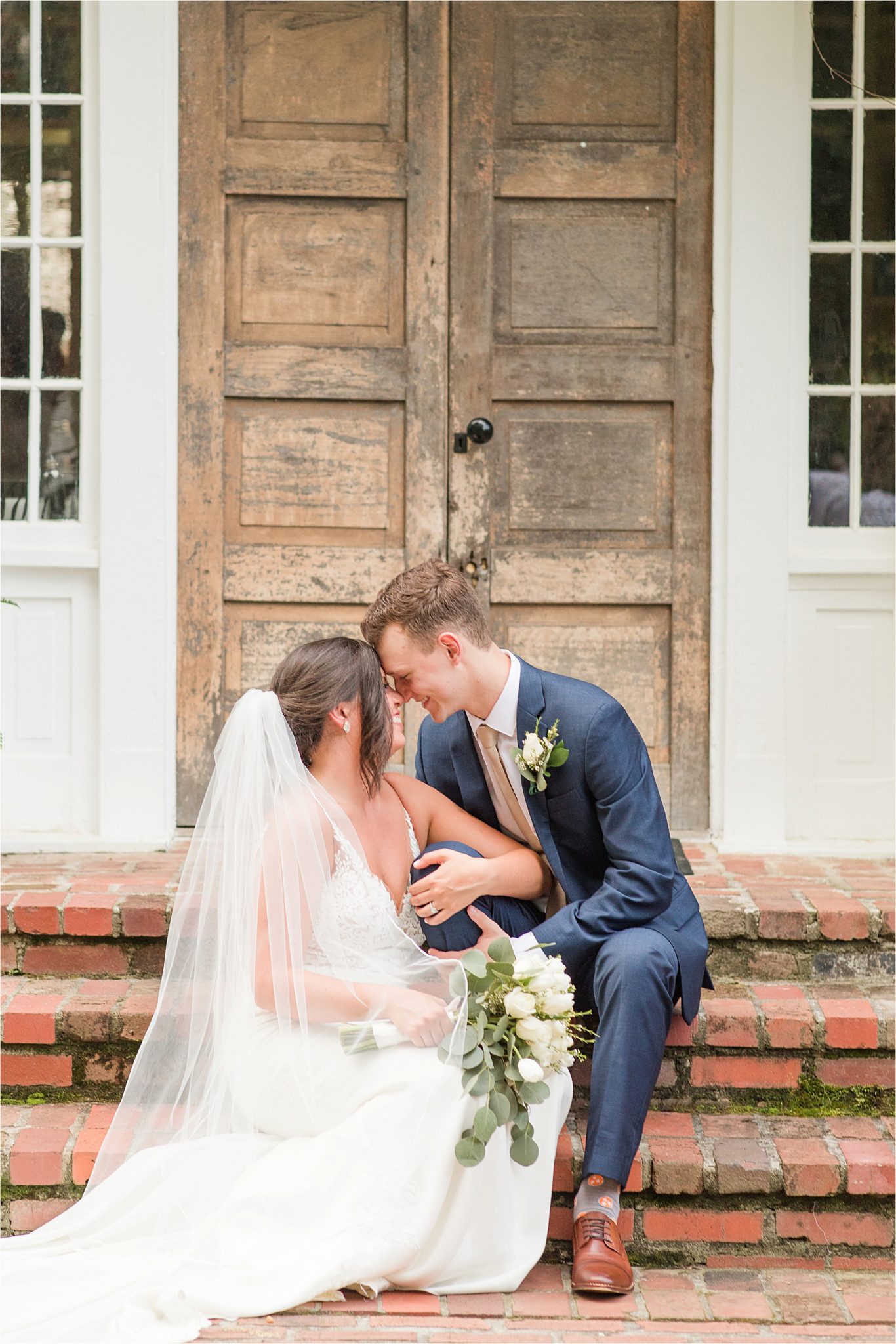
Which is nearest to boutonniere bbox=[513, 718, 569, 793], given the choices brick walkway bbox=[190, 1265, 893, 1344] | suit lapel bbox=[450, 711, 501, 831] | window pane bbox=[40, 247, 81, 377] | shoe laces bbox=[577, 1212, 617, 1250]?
suit lapel bbox=[450, 711, 501, 831]

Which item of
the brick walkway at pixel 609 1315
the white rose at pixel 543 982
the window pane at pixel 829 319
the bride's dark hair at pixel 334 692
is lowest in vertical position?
the brick walkway at pixel 609 1315

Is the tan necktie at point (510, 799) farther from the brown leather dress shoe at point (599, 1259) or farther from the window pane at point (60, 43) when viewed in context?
the window pane at point (60, 43)

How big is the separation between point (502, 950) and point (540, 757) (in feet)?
1.83

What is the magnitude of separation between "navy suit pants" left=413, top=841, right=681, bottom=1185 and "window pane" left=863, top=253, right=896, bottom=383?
8.60 feet

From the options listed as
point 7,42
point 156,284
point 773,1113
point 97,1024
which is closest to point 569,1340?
point 773,1113

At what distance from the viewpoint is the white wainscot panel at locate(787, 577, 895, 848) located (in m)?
4.73

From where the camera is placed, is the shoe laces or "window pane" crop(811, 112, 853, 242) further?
"window pane" crop(811, 112, 853, 242)

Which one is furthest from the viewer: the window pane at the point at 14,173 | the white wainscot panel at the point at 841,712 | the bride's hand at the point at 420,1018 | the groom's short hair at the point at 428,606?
the white wainscot panel at the point at 841,712

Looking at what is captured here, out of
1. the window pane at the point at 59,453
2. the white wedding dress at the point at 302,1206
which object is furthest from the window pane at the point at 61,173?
the white wedding dress at the point at 302,1206

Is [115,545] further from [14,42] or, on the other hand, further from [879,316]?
[879,316]

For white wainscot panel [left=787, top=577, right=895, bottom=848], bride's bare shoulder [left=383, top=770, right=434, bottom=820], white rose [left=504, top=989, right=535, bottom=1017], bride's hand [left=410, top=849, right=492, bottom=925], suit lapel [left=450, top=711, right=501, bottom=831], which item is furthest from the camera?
white wainscot panel [left=787, top=577, right=895, bottom=848]

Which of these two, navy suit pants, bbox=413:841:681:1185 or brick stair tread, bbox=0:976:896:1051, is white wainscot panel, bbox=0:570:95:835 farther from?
navy suit pants, bbox=413:841:681:1185

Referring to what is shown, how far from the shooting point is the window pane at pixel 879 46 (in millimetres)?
4645

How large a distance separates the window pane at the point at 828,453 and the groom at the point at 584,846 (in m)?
1.85
